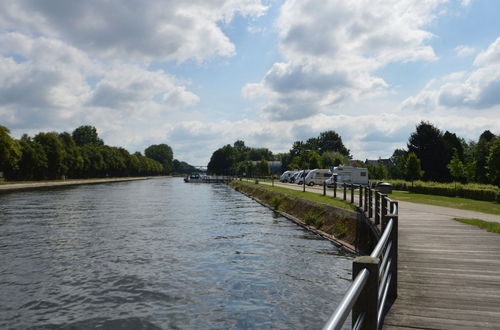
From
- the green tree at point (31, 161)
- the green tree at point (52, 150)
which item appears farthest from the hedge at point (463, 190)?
the green tree at point (52, 150)

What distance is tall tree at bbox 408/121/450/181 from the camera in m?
62.8

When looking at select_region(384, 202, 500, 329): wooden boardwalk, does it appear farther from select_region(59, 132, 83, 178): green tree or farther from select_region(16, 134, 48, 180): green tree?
select_region(59, 132, 83, 178): green tree

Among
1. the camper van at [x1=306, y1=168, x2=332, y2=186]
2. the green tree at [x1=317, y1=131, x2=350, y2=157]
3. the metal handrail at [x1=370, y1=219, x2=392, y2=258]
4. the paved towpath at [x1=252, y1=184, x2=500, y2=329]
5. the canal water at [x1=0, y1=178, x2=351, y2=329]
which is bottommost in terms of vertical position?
the canal water at [x1=0, y1=178, x2=351, y2=329]

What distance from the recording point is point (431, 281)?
741cm

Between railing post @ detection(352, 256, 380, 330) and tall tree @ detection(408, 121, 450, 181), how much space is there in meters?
64.0

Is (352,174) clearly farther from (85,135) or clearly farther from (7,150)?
(85,135)

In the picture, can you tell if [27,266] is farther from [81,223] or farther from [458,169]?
[458,169]

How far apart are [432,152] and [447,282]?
61225mm

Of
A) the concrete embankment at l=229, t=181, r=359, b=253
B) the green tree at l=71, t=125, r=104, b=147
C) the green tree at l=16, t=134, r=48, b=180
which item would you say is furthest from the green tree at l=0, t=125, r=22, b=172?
the green tree at l=71, t=125, r=104, b=147

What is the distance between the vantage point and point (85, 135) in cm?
18375

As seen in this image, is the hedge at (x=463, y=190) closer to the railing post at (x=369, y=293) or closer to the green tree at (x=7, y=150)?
the railing post at (x=369, y=293)

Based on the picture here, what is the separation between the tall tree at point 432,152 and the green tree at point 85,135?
502 ft

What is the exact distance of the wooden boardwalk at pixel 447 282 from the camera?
18.4 feet

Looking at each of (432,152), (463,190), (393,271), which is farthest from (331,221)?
(432,152)
